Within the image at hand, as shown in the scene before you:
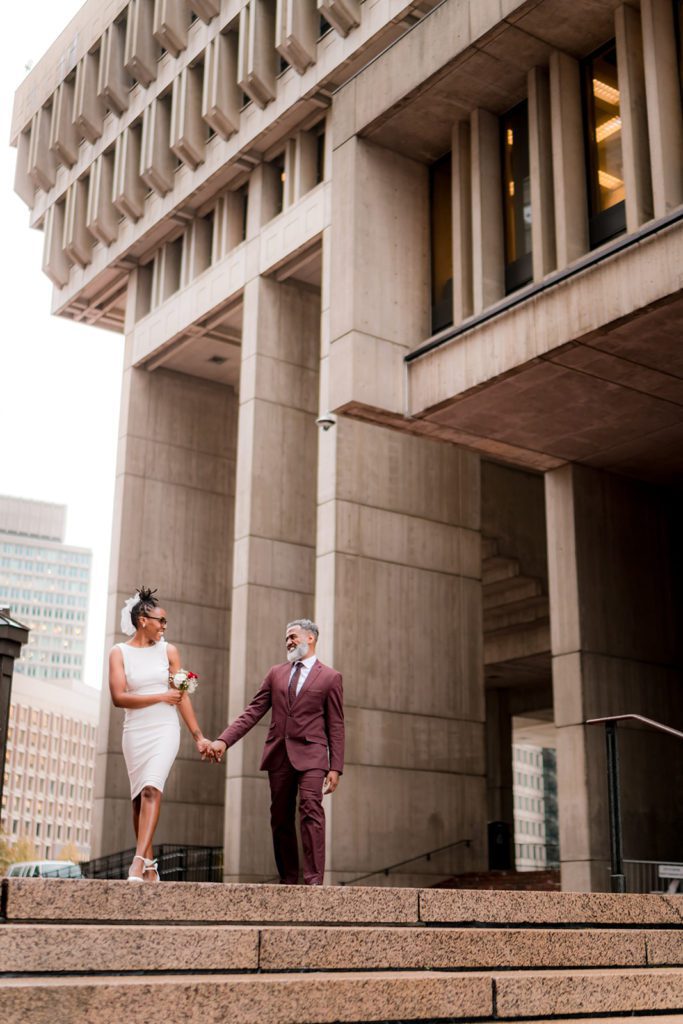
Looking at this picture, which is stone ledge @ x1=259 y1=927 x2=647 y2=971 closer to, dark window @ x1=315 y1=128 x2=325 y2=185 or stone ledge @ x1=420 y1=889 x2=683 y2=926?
stone ledge @ x1=420 y1=889 x2=683 y2=926

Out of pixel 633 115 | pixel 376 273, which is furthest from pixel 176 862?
pixel 633 115

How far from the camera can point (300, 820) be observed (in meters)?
8.16

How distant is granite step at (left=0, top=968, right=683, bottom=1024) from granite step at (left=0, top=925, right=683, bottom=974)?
0.12 metres

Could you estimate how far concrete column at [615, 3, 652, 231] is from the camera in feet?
47.9

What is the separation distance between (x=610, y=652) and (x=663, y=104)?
7.70m

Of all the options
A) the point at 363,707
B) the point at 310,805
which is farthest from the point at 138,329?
the point at 310,805

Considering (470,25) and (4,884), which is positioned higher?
(470,25)

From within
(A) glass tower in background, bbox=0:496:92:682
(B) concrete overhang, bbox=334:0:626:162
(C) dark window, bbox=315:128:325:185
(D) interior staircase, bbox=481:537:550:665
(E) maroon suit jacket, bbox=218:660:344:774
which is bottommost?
(E) maroon suit jacket, bbox=218:660:344:774

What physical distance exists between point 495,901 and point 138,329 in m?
24.5

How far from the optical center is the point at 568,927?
7.00 meters

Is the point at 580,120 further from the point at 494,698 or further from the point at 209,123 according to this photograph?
the point at 494,698

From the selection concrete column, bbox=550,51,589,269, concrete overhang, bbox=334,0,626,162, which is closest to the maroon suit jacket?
concrete column, bbox=550,51,589,269

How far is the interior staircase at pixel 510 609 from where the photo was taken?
27.5 meters

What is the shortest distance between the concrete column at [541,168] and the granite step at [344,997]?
11.5m
